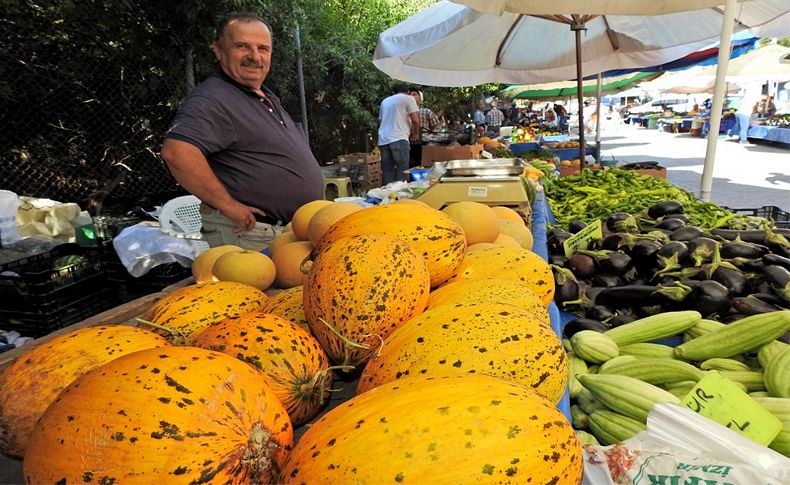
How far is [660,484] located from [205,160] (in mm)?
2655

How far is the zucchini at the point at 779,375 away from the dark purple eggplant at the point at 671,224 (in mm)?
1468

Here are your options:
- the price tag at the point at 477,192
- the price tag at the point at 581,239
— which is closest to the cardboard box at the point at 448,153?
the price tag at the point at 477,192

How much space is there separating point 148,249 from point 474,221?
11.4ft

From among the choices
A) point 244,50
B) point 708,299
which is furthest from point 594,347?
point 244,50

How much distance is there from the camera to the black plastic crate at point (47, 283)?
132 inches

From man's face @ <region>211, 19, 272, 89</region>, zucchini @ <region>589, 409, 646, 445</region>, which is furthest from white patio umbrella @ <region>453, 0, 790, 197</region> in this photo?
zucchini @ <region>589, 409, 646, 445</region>

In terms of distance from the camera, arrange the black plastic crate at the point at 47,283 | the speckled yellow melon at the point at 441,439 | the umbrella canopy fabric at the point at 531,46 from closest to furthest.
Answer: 1. the speckled yellow melon at the point at 441,439
2. the black plastic crate at the point at 47,283
3. the umbrella canopy fabric at the point at 531,46

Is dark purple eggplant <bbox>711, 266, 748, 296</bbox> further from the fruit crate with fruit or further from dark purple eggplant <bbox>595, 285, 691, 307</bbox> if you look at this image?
the fruit crate with fruit

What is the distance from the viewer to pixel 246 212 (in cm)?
295

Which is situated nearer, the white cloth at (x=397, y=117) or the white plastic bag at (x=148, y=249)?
the white plastic bag at (x=148, y=249)

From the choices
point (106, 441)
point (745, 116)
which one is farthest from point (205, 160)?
point (745, 116)

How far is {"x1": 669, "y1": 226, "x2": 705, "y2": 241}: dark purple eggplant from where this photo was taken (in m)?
2.81

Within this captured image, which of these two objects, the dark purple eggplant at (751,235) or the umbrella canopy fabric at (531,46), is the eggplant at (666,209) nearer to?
the dark purple eggplant at (751,235)

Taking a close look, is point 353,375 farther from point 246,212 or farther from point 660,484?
point 246,212
